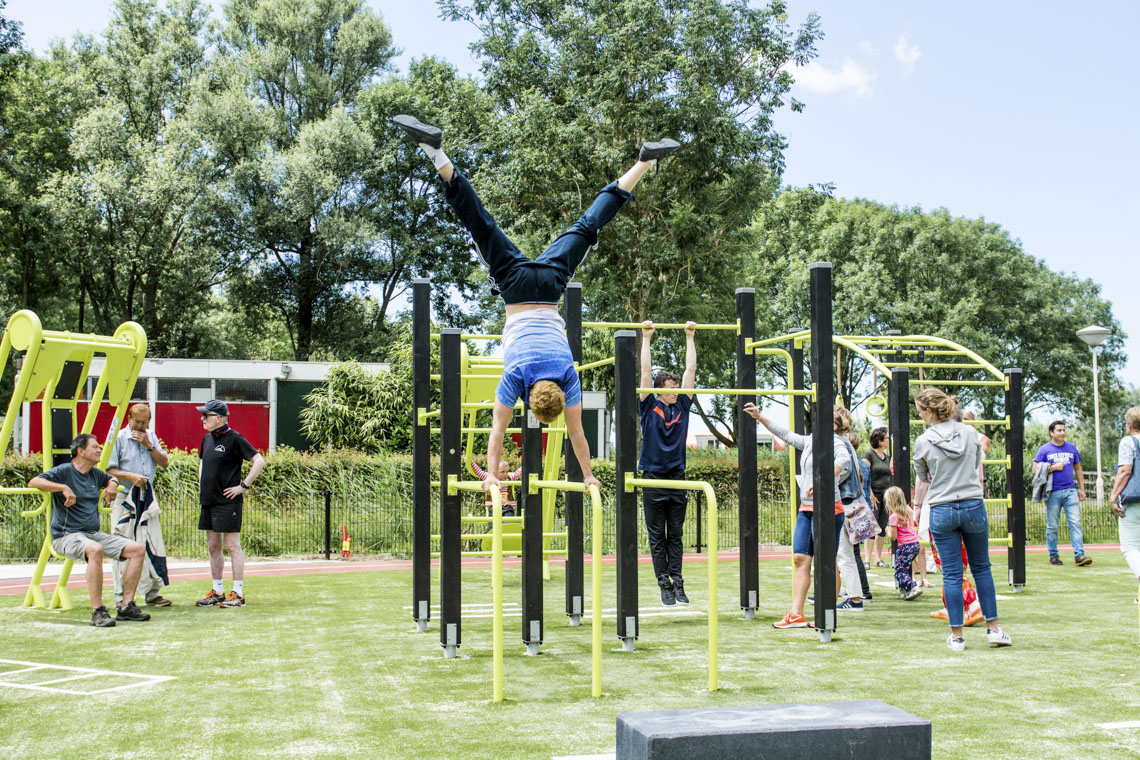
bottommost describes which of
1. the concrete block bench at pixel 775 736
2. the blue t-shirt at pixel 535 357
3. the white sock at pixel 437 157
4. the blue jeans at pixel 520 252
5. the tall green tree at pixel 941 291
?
the concrete block bench at pixel 775 736

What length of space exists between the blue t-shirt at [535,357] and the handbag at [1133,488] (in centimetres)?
410

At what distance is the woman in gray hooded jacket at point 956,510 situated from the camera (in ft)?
19.7

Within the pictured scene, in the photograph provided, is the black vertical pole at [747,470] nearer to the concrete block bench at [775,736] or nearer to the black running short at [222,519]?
the black running short at [222,519]

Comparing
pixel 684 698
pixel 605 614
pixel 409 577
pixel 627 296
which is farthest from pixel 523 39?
pixel 684 698

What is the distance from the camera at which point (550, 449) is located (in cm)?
887

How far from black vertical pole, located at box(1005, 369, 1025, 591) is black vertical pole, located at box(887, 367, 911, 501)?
1.17 meters

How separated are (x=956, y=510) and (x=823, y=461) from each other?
0.86 metres

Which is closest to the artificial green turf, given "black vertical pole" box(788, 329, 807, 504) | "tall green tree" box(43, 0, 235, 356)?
"black vertical pole" box(788, 329, 807, 504)

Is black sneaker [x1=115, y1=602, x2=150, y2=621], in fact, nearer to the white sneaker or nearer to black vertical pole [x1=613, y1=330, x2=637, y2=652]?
black vertical pole [x1=613, y1=330, x2=637, y2=652]

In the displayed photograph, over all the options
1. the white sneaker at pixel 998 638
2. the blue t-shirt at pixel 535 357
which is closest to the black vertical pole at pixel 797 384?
the white sneaker at pixel 998 638

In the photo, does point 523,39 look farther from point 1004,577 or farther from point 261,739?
point 261,739

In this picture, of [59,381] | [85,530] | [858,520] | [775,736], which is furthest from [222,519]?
[775,736]

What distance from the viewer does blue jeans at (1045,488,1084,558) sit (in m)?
11.7

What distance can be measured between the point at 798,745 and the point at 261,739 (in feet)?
7.47
